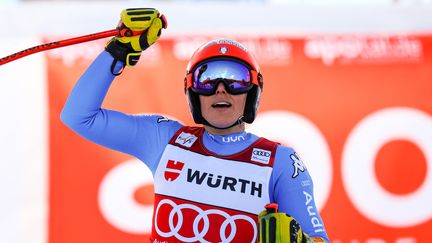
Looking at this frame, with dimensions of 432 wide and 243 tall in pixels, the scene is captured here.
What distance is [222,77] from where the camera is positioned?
321 cm

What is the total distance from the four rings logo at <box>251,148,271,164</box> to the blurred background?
2210 mm

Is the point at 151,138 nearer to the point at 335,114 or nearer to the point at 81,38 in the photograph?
the point at 81,38

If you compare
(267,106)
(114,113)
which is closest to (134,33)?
(114,113)

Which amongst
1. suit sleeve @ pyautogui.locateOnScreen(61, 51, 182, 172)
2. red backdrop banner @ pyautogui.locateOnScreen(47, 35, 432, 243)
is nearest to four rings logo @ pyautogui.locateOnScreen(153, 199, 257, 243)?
suit sleeve @ pyautogui.locateOnScreen(61, 51, 182, 172)

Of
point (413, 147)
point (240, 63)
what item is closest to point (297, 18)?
point (413, 147)

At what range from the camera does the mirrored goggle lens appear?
3.21m

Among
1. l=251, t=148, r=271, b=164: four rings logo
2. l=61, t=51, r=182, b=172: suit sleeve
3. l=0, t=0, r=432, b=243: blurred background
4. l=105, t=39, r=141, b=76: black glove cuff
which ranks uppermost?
l=0, t=0, r=432, b=243: blurred background

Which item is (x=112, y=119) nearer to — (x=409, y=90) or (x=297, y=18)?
(x=297, y=18)

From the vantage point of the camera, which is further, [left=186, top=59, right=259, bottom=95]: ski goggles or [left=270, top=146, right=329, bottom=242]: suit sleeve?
[left=186, top=59, right=259, bottom=95]: ski goggles

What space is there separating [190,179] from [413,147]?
2876 millimetres

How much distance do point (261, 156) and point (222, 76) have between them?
0.34m

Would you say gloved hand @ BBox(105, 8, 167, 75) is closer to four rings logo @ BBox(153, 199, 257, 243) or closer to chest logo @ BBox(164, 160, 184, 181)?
chest logo @ BBox(164, 160, 184, 181)

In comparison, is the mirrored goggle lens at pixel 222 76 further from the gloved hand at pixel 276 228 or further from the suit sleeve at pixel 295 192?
the gloved hand at pixel 276 228

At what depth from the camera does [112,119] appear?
3182mm
